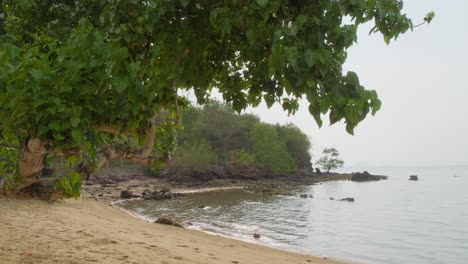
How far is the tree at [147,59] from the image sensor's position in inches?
101

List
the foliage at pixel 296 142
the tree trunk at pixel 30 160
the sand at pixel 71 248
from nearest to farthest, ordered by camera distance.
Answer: the tree trunk at pixel 30 160, the sand at pixel 71 248, the foliage at pixel 296 142

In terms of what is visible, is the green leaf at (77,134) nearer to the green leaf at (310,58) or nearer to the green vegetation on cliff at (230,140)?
the green leaf at (310,58)

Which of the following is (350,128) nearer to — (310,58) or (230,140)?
(310,58)

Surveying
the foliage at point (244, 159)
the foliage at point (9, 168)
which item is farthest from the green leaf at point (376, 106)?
the foliage at point (244, 159)

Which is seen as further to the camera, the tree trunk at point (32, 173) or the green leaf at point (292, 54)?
the tree trunk at point (32, 173)

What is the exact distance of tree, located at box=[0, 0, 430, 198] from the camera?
2.57 metres

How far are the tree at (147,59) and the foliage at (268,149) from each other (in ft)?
233

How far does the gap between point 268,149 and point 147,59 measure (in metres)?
71.7

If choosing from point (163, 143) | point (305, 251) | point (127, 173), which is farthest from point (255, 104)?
point (127, 173)

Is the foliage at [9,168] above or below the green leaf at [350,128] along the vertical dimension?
below

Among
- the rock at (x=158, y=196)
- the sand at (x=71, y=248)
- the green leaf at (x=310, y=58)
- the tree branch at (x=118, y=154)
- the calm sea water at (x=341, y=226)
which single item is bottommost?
the calm sea water at (x=341, y=226)

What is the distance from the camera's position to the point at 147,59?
12.4ft

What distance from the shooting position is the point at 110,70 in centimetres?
269

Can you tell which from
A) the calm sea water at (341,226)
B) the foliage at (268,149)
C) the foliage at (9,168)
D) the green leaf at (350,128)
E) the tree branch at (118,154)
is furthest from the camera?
the foliage at (268,149)
